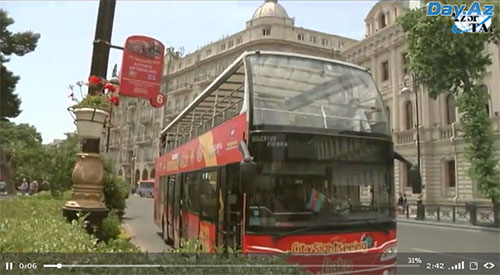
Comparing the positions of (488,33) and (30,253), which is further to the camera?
(488,33)

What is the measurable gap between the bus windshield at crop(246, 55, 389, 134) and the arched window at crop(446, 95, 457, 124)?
25.9 metres

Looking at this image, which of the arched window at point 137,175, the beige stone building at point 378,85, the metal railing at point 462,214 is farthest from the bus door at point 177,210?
the arched window at point 137,175

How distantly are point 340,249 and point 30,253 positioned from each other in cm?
338

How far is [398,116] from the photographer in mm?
33344

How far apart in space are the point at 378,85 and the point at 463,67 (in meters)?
14.9

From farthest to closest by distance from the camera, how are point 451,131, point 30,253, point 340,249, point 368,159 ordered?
point 451,131
point 368,159
point 340,249
point 30,253

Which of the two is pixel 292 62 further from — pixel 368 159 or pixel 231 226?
pixel 231 226

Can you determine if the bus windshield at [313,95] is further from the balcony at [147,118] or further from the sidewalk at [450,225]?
the balcony at [147,118]

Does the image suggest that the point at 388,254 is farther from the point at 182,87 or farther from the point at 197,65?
the point at 182,87

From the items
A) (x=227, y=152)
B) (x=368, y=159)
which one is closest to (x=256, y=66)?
(x=227, y=152)

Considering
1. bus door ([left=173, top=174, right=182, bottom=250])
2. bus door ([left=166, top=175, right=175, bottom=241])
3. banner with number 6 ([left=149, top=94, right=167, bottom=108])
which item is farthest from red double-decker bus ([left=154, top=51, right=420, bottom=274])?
bus door ([left=166, top=175, right=175, bottom=241])

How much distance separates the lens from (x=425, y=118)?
30719 millimetres

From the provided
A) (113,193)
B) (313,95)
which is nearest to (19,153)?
(113,193)

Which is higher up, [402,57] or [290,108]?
[402,57]
